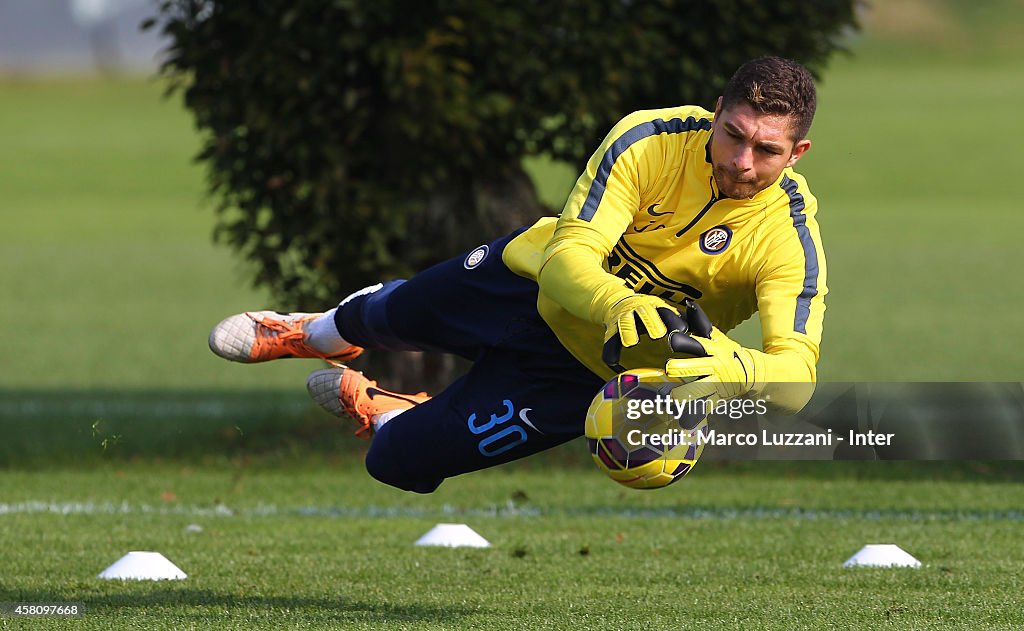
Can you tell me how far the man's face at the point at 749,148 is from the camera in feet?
19.2

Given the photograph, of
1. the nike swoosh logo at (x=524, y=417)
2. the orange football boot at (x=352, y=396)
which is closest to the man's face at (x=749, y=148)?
the nike swoosh logo at (x=524, y=417)

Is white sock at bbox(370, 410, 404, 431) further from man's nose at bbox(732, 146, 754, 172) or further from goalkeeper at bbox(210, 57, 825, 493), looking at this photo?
man's nose at bbox(732, 146, 754, 172)

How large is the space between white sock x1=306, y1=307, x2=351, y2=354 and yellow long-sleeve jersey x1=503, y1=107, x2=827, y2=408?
1.48m

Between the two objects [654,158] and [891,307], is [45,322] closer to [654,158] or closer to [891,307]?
[891,307]

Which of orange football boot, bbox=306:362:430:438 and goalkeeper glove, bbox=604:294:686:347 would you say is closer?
goalkeeper glove, bbox=604:294:686:347

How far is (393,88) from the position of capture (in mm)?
12211

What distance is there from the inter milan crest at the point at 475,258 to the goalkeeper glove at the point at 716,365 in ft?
5.54

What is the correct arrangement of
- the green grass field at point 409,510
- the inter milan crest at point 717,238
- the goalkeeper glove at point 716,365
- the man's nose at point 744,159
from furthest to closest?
the green grass field at point 409,510 < the inter milan crest at point 717,238 < the man's nose at point 744,159 < the goalkeeper glove at point 716,365

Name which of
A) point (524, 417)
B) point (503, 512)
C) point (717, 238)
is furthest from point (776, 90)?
point (503, 512)

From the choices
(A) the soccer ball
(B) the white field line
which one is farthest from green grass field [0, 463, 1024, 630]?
(A) the soccer ball

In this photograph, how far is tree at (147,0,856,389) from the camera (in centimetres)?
1218

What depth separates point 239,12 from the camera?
39.9 ft

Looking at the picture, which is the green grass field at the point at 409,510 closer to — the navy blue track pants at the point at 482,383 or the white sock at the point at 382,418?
the navy blue track pants at the point at 482,383

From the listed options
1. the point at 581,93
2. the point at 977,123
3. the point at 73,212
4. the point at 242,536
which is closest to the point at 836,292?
the point at 581,93
